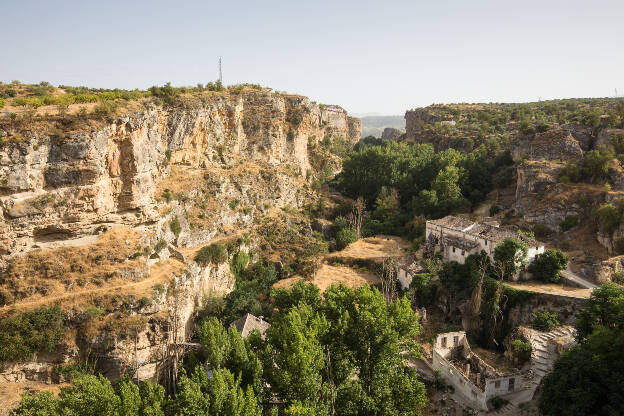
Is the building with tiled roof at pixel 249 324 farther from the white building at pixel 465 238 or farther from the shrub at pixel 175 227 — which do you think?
the white building at pixel 465 238

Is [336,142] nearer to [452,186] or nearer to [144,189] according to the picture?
[452,186]

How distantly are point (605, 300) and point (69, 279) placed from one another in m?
31.1

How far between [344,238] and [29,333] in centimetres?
2852

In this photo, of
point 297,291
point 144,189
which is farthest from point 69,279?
point 297,291

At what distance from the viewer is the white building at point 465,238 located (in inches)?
1155

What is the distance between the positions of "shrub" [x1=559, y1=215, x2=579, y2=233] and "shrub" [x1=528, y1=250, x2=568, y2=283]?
667cm

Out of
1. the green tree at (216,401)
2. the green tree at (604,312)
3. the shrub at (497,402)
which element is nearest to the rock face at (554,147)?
the green tree at (604,312)

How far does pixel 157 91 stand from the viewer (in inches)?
1436

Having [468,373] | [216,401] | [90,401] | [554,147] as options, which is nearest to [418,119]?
[554,147]

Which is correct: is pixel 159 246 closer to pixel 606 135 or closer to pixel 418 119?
pixel 606 135

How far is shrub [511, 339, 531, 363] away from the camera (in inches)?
893

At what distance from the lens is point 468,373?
22578mm

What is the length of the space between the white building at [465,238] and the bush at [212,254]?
18.8 meters

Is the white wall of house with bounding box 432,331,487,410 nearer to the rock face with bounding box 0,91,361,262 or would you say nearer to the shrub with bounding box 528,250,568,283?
the shrub with bounding box 528,250,568,283
